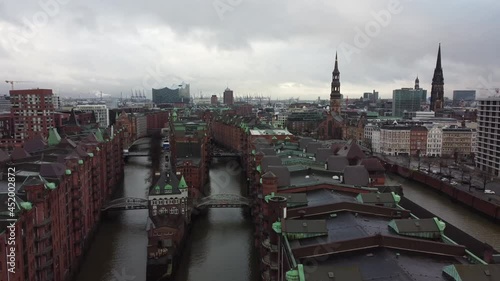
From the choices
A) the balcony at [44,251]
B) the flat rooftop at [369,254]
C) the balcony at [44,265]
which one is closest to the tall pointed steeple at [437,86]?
the flat rooftop at [369,254]

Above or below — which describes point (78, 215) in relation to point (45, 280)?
above

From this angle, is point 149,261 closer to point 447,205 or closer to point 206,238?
point 206,238

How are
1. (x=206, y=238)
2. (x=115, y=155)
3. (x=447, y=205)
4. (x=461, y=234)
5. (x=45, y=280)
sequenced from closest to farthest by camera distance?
(x=45, y=280), (x=461, y=234), (x=206, y=238), (x=447, y=205), (x=115, y=155)

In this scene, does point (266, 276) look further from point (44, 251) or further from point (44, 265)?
point (44, 251)

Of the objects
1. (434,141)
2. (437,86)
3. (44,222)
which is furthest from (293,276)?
(437,86)

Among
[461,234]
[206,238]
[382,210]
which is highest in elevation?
[382,210]

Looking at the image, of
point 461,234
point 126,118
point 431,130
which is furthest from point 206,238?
point 126,118
